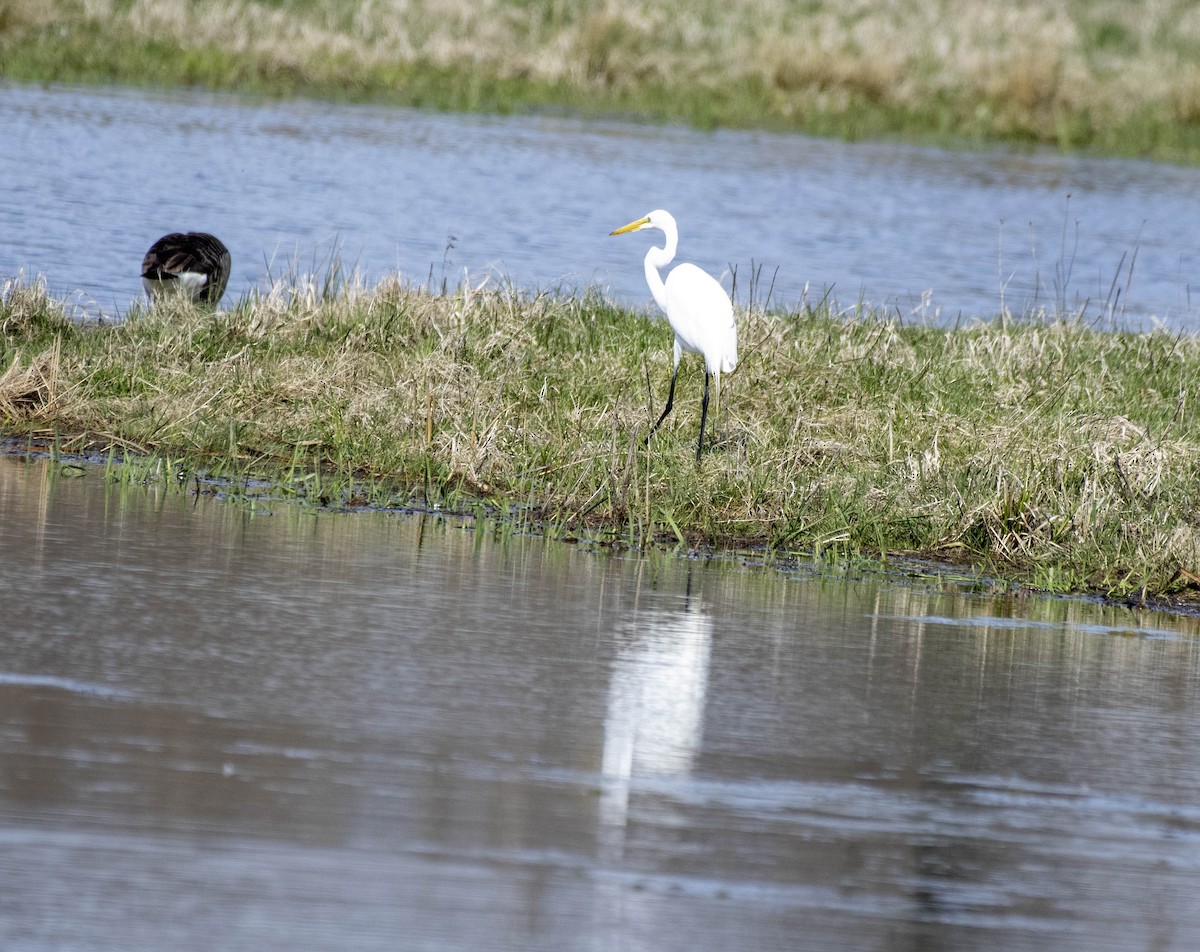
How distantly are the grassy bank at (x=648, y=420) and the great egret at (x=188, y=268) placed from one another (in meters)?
0.54

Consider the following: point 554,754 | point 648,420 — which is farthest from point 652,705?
point 648,420

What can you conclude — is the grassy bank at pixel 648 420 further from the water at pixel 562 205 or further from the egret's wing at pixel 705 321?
the water at pixel 562 205

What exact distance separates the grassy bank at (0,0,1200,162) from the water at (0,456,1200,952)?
21.3 metres

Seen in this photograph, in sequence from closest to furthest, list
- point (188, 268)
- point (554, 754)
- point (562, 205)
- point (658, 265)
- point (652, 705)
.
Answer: point (554, 754) → point (652, 705) → point (658, 265) → point (188, 268) → point (562, 205)

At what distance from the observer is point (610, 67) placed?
102 ft

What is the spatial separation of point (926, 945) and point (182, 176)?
1640cm

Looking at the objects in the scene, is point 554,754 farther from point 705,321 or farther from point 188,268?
point 188,268

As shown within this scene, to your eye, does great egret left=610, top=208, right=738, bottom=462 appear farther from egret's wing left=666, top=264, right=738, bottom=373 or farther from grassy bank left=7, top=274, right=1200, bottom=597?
grassy bank left=7, top=274, right=1200, bottom=597

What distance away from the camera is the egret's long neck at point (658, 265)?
1026cm

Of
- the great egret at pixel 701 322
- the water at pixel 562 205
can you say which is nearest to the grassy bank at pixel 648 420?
the great egret at pixel 701 322

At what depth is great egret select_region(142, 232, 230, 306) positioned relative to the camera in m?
11.9

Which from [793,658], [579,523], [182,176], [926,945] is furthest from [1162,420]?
[182,176]

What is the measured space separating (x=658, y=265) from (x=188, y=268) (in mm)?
3049

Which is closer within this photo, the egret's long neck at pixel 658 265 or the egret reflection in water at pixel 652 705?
the egret reflection in water at pixel 652 705
